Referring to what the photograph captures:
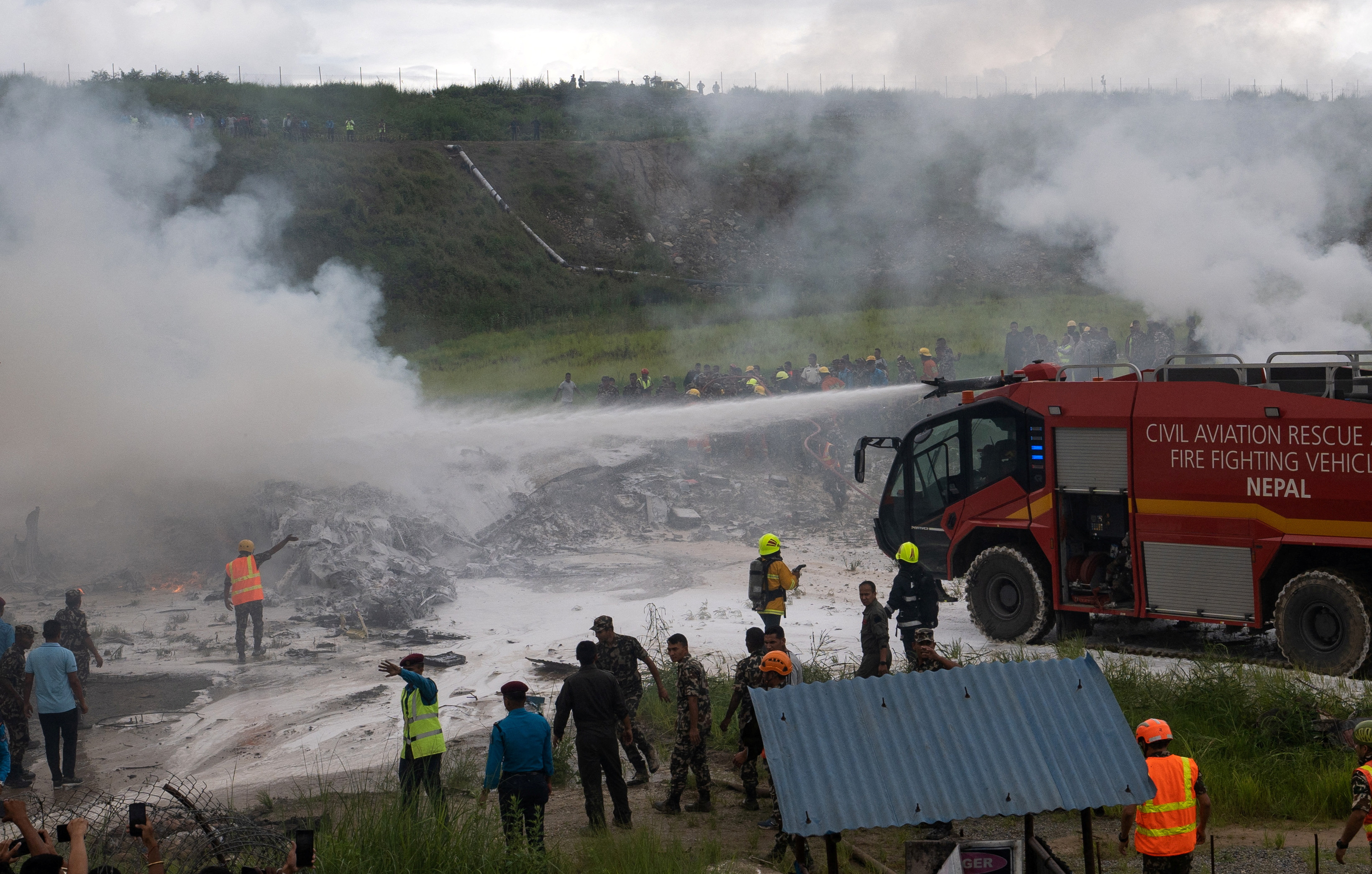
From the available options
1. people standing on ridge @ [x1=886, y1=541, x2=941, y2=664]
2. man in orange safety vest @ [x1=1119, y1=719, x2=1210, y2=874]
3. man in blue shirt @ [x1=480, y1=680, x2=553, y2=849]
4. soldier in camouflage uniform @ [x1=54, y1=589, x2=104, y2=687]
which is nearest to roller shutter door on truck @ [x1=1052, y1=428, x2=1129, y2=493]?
people standing on ridge @ [x1=886, y1=541, x2=941, y2=664]

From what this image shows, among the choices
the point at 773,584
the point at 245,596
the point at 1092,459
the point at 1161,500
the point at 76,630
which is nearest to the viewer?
the point at 76,630

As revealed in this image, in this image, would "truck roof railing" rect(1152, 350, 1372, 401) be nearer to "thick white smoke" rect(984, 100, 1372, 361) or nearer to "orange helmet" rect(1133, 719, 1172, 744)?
"orange helmet" rect(1133, 719, 1172, 744)

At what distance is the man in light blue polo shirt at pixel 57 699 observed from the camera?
8.77m

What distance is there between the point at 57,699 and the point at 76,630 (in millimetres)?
1390

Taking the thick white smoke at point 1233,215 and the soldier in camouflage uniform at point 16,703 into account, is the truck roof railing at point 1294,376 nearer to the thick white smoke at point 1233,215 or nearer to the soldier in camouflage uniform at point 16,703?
the thick white smoke at point 1233,215

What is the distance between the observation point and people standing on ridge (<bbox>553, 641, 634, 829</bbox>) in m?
7.29

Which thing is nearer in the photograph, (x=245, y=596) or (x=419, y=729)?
(x=419, y=729)

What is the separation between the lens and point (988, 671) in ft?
19.1

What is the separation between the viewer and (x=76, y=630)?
1001 cm

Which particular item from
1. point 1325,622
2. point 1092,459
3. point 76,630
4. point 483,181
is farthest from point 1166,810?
point 483,181

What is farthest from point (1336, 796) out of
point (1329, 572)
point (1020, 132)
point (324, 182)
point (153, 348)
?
point (324, 182)

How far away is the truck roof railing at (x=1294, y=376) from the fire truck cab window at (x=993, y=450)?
4.84ft

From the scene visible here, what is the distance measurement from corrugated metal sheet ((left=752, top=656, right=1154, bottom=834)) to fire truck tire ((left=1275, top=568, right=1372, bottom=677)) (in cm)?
492

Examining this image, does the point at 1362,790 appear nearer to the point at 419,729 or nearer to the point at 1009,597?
the point at 419,729
